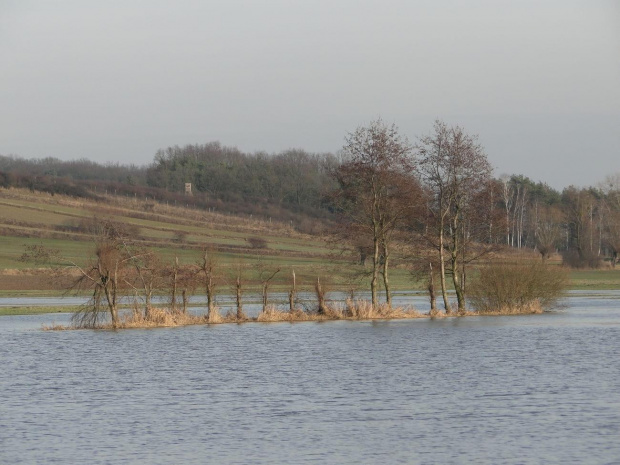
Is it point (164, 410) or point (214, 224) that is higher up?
point (214, 224)

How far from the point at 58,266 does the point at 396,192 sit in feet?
139

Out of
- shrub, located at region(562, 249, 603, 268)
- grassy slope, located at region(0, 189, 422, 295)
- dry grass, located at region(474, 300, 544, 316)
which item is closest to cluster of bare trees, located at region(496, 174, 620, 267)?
shrub, located at region(562, 249, 603, 268)

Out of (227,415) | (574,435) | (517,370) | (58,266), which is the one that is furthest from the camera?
(58,266)

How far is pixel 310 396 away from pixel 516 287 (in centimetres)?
3126

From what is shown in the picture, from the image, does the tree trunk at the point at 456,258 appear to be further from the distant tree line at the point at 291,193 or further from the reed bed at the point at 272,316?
the distant tree line at the point at 291,193

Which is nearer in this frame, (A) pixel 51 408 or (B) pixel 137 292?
(A) pixel 51 408

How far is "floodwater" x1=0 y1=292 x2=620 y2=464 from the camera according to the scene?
66.1 ft

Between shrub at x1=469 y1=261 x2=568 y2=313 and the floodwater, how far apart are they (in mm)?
9113

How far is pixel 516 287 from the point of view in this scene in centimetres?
5603

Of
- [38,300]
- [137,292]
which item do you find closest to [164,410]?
[137,292]

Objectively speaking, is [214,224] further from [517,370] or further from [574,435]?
[574,435]

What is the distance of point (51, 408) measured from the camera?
25438 millimetres

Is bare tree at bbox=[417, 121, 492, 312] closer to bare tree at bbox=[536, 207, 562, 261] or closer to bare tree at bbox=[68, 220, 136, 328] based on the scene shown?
bare tree at bbox=[68, 220, 136, 328]

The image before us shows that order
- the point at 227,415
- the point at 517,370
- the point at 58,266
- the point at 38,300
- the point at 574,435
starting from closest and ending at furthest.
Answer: the point at 574,435 < the point at 227,415 < the point at 517,370 < the point at 38,300 < the point at 58,266
